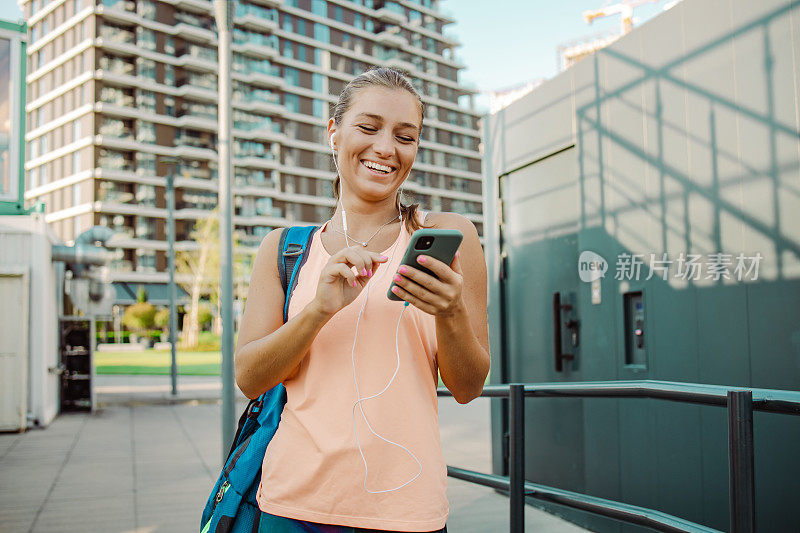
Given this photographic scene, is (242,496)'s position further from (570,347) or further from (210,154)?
(210,154)

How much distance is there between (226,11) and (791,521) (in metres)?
6.70

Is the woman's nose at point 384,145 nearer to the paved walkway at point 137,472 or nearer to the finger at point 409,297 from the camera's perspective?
the finger at point 409,297

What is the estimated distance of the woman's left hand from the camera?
1.25 meters

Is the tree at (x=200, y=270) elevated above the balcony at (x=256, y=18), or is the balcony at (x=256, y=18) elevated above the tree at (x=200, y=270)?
the balcony at (x=256, y=18)

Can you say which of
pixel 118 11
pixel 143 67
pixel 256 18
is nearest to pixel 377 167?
pixel 143 67

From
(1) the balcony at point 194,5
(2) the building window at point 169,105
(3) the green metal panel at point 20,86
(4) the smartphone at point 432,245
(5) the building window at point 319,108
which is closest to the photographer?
(4) the smartphone at point 432,245

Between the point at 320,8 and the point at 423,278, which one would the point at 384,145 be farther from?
the point at 320,8

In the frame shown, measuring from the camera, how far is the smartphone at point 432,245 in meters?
1.23

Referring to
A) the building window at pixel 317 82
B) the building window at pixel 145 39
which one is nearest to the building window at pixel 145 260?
the building window at pixel 145 39

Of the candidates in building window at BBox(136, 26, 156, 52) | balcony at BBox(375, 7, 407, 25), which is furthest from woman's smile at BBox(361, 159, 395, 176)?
balcony at BBox(375, 7, 407, 25)

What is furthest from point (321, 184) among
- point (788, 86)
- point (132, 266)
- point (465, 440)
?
point (788, 86)

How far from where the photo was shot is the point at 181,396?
16.4 meters

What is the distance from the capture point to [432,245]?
4.09 feet

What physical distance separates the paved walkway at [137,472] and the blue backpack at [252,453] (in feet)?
13.9
